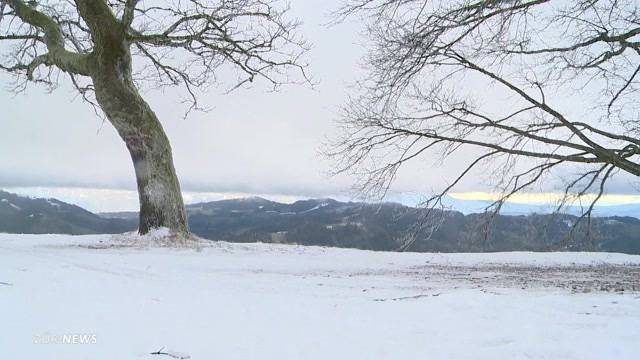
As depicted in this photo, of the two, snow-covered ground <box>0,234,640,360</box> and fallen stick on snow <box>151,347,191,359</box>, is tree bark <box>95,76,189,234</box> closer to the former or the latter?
snow-covered ground <box>0,234,640,360</box>

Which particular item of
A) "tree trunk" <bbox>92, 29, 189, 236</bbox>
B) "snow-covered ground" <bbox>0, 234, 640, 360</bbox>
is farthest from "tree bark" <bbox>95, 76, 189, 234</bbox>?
"snow-covered ground" <bbox>0, 234, 640, 360</bbox>

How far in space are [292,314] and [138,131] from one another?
835 cm

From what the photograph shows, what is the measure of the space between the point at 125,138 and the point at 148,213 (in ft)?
5.19

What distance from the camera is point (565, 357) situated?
3.22 meters

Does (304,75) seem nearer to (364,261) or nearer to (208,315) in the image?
(364,261)

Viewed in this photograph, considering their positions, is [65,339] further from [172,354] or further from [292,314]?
[292,314]

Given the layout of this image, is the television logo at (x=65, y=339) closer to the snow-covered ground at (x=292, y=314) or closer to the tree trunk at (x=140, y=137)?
the snow-covered ground at (x=292, y=314)

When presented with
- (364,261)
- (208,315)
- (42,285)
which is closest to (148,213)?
(364,261)

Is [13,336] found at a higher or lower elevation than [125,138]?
lower

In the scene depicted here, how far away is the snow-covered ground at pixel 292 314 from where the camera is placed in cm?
331

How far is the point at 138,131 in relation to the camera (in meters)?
11.8

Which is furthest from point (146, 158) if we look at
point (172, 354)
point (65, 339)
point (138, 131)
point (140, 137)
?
point (172, 354)

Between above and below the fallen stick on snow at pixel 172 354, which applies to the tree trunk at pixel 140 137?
above

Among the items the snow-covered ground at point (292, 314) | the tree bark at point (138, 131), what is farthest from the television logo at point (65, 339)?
the tree bark at point (138, 131)
